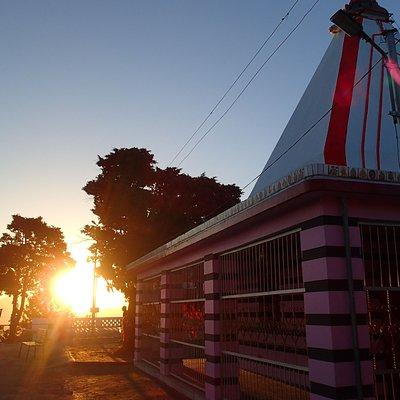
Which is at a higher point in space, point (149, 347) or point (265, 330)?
point (265, 330)

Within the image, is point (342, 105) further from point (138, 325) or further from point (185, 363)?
point (138, 325)

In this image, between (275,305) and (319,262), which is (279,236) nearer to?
(319,262)

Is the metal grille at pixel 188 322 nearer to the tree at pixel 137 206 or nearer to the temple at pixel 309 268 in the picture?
the temple at pixel 309 268

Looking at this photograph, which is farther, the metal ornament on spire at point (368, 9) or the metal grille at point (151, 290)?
the metal grille at point (151, 290)

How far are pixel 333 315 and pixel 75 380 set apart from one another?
9821 millimetres

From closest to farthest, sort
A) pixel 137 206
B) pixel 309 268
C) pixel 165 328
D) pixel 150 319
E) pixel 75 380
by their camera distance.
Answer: pixel 309 268 < pixel 165 328 < pixel 75 380 < pixel 150 319 < pixel 137 206

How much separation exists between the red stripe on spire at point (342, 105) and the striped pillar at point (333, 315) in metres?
5.09

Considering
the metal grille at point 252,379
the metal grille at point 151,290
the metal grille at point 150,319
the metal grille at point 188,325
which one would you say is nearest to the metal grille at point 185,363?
the metal grille at point 188,325

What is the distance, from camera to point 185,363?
12.8m

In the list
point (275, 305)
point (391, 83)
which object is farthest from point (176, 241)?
point (391, 83)

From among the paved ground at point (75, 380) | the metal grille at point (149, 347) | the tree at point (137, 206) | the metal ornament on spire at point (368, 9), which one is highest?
the metal ornament on spire at point (368, 9)

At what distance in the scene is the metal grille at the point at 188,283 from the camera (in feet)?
34.8

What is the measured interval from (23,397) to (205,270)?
17.1ft

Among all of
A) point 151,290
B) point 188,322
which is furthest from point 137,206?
point 188,322
